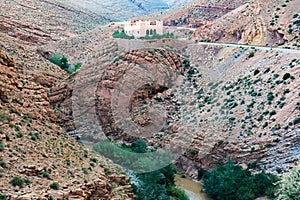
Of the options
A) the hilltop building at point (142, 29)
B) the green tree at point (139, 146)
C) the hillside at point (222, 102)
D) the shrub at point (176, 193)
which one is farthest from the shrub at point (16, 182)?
the hilltop building at point (142, 29)

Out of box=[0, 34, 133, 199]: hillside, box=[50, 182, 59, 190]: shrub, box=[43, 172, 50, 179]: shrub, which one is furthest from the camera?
box=[43, 172, 50, 179]: shrub

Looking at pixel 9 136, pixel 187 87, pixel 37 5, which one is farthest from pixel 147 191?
pixel 37 5

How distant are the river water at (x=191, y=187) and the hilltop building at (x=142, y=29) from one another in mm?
17114

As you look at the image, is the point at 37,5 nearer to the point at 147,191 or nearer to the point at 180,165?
the point at 180,165

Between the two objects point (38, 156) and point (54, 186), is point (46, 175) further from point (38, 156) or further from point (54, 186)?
point (38, 156)

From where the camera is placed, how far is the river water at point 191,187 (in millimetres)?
31714

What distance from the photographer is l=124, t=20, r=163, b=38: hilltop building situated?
46.6 meters

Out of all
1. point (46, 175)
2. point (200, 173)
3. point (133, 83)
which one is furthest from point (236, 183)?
point (46, 175)

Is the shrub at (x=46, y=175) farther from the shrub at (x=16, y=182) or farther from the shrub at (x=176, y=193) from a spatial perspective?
the shrub at (x=176, y=193)

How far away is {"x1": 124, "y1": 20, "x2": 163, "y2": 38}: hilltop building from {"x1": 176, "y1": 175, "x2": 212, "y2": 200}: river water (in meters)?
17.1

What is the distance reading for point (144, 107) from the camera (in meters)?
38.8

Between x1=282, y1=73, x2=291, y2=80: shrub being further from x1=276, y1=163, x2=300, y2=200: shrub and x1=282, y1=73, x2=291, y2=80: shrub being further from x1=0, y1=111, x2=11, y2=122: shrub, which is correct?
x1=0, y1=111, x2=11, y2=122: shrub

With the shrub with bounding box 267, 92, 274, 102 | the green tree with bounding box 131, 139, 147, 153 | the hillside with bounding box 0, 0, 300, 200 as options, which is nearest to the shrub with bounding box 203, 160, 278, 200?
the hillside with bounding box 0, 0, 300, 200

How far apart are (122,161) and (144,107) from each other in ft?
34.7
